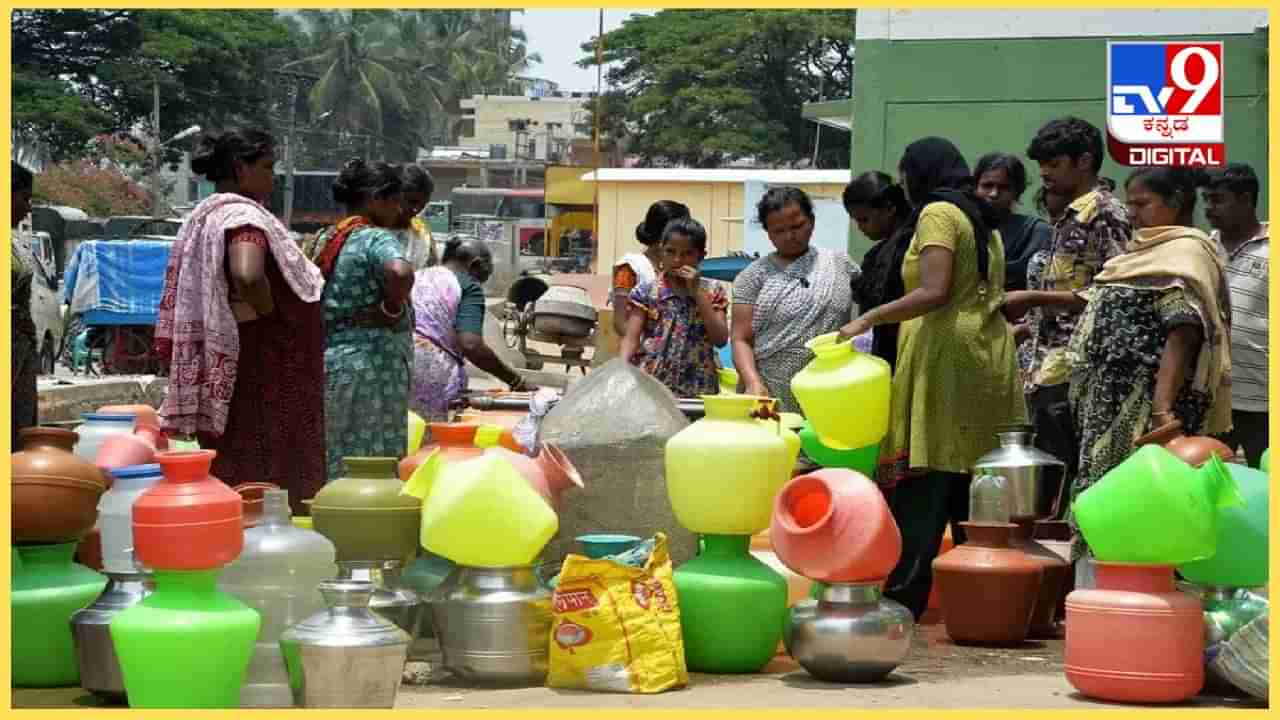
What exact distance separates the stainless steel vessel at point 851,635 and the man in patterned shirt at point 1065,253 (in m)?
1.59

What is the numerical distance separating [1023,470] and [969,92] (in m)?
7.40

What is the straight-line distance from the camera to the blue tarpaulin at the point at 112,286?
70.0ft

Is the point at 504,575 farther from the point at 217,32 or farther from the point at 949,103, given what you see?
the point at 217,32

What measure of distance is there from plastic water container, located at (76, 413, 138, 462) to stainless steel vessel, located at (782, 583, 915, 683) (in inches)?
84.9

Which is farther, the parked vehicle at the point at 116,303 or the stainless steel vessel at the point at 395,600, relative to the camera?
the parked vehicle at the point at 116,303

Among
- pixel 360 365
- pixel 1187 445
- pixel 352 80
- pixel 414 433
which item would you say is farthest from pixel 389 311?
pixel 352 80

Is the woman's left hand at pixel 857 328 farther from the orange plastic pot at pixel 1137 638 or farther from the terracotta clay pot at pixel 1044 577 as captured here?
the orange plastic pot at pixel 1137 638

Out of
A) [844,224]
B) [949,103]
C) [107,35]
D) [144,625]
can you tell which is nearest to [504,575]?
[144,625]

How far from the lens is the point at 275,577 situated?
4797 millimetres

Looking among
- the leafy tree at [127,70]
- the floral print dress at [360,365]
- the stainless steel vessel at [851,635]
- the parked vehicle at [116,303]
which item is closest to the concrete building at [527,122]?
the leafy tree at [127,70]

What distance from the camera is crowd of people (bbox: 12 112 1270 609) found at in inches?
227

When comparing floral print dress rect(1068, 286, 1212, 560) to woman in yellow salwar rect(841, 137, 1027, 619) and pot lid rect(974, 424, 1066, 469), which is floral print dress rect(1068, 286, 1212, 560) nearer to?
pot lid rect(974, 424, 1066, 469)

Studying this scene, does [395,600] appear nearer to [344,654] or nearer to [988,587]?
[344,654]

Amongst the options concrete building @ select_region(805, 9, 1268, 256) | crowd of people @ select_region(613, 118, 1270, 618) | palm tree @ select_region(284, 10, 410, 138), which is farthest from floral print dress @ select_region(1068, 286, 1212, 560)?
palm tree @ select_region(284, 10, 410, 138)
